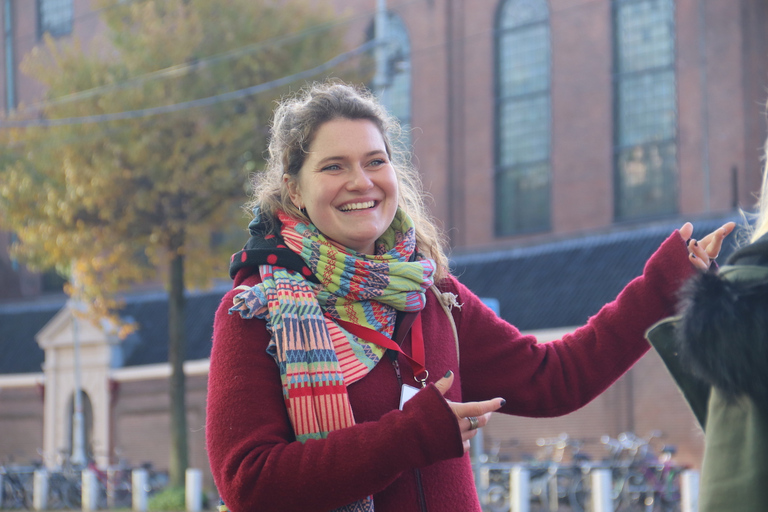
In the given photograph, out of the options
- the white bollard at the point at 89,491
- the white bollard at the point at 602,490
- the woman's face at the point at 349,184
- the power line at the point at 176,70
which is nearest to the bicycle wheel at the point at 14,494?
→ the white bollard at the point at 89,491

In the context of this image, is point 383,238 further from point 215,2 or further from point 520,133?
point 520,133

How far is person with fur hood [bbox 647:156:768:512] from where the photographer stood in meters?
1.76

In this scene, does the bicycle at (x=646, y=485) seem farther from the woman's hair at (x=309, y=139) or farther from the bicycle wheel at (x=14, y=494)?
the bicycle wheel at (x=14, y=494)

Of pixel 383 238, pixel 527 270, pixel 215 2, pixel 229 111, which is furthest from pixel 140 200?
pixel 383 238

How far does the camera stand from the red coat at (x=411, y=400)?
7.31 ft

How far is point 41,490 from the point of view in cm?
1922

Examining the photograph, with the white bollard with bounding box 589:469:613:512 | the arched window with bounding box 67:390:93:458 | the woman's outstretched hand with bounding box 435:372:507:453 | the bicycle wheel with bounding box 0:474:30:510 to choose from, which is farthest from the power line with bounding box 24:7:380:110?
the woman's outstretched hand with bounding box 435:372:507:453

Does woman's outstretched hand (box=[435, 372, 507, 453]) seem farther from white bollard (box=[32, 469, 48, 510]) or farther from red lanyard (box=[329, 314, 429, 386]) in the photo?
white bollard (box=[32, 469, 48, 510])

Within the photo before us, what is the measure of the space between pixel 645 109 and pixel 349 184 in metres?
18.2

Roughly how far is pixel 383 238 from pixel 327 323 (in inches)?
14.0

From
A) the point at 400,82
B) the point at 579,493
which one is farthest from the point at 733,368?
the point at 400,82

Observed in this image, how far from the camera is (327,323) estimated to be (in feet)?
8.29

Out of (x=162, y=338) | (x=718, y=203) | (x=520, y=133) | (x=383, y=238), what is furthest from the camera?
(x=162, y=338)

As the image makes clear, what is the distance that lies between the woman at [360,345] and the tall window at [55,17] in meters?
29.3
